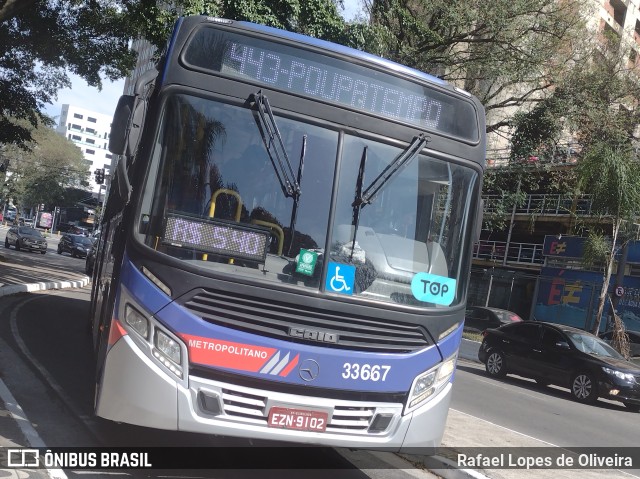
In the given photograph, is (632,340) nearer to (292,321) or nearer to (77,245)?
(292,321)

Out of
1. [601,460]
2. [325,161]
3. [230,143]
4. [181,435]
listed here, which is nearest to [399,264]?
[325,161]

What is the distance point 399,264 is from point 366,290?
377mm

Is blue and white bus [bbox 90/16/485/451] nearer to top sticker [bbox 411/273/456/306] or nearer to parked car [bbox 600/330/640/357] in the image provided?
top sticker [bbox 411/273/456/306]

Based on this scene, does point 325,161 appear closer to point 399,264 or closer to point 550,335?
point 399,264

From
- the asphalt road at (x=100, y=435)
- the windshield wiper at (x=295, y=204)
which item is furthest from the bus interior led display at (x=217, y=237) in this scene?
the asphalt road at (x=100, y=435)

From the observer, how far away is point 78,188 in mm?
91000

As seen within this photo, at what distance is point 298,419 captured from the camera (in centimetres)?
502

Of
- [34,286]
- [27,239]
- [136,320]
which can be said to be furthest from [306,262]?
[27,239]

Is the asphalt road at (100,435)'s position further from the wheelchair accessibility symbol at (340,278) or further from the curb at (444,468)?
the wheelchair accessibility symbol at (340,278)

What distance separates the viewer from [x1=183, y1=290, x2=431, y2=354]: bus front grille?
501 cm

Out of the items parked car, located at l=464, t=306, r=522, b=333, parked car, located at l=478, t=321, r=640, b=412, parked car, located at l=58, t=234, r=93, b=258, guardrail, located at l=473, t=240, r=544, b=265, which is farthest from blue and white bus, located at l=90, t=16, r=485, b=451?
parked car, located at l=58, t=234, r=93, b=258

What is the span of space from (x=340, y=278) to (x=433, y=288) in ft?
2.66

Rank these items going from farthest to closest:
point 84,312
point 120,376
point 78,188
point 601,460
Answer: point 78,188, point 84,312, point 601,460, point 120,376

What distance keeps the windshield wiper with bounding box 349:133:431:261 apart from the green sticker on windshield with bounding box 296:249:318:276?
28 centimetres
